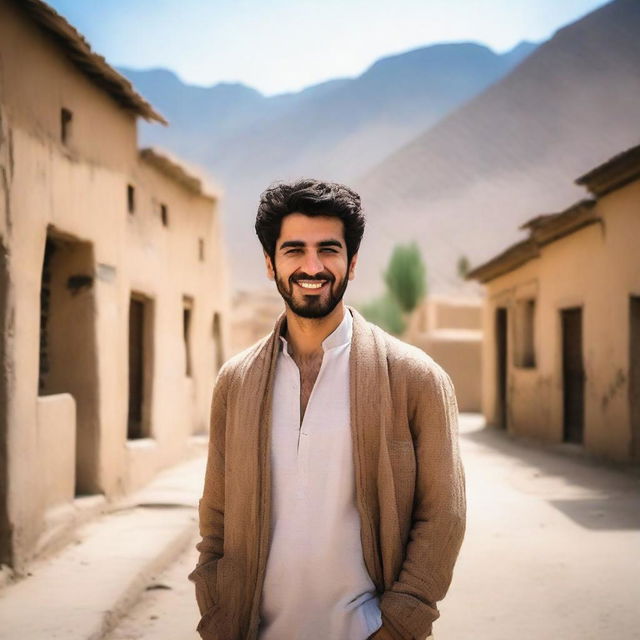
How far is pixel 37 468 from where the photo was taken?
6.02 meters

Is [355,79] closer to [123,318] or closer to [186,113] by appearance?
[186,113]

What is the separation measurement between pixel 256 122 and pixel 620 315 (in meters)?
145

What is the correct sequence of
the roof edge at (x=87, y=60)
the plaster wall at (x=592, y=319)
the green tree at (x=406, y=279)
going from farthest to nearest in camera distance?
the green tree at (x=406, y=279), the plaster wall at (x=592, y=319), the roof edge at (x=87, y=60)

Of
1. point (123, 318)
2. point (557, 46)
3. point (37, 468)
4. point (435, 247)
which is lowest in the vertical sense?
point (37, 468)

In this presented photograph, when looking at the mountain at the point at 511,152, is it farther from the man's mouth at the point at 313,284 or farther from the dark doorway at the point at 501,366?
the man's mouth at the point at 313,284

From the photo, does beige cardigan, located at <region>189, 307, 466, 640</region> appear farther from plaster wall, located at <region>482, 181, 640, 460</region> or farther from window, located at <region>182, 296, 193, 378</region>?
window, located at <region>182, 296, 193, 378</region>

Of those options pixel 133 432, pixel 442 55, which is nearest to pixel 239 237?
pixel 442 55

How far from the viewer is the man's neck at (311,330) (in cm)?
245

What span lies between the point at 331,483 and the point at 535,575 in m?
3.68

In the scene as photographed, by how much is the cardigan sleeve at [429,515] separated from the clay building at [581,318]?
292 inches

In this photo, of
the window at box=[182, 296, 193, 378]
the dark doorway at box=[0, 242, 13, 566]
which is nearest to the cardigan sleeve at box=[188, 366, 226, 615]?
the dark doorway at box=[0, 242, 13, 566]

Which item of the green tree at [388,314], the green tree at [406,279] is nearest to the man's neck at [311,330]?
the green tree at [388,314]

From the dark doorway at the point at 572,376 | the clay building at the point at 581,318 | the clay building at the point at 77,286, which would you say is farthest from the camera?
the dark doorway at the point at 572,376

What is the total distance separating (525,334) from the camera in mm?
15641
